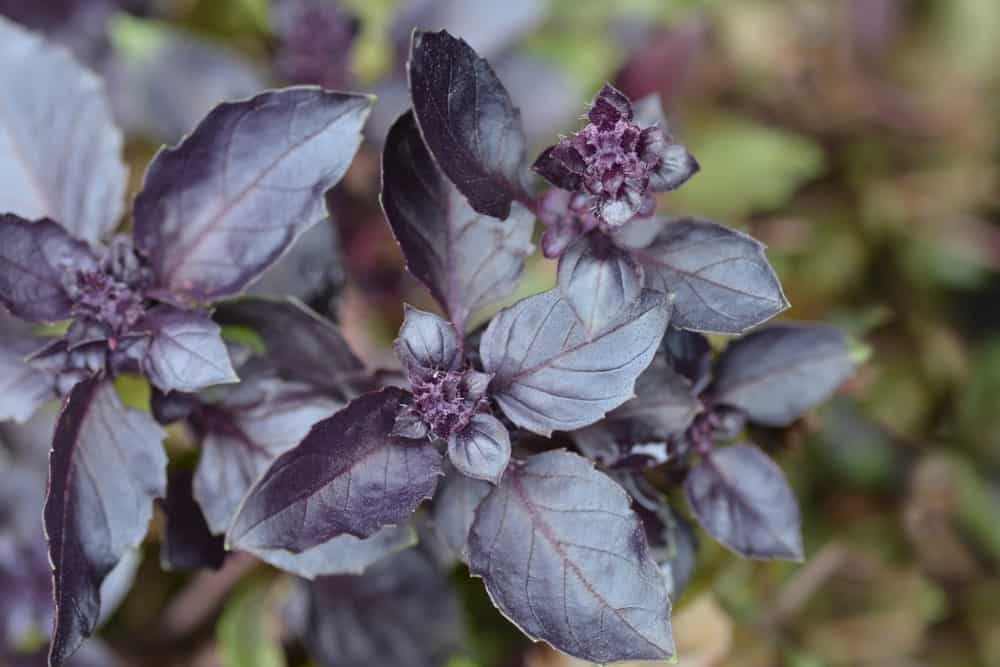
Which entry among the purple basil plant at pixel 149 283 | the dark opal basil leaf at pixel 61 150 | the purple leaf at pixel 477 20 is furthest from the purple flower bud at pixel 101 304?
the purple leaf at pixel 477 20

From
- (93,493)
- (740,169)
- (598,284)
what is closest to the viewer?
(598,284)

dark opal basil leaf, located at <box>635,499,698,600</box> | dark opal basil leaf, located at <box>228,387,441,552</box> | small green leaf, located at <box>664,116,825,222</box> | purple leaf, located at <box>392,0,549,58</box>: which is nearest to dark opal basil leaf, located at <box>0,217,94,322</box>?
dark opal basil leaf, located at <box>228,387,441,552</box>

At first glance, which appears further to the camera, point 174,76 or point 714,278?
point 174,76

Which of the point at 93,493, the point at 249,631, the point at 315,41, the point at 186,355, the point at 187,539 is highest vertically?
the point at 315,41

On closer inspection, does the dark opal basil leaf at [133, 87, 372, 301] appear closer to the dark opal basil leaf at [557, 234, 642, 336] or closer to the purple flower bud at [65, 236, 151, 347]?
the purple flower bud at [65, 236, 151, 347]

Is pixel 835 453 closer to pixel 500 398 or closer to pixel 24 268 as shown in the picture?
pixel 500 398

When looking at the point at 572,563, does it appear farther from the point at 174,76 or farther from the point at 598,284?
the point at 174,76

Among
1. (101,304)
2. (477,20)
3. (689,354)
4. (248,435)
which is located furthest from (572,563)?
(477,20)
